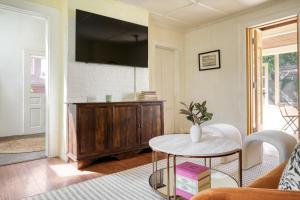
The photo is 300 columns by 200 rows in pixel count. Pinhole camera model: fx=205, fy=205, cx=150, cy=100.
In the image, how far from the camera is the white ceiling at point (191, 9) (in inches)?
134

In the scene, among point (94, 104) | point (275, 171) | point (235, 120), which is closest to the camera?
point (275, 171)

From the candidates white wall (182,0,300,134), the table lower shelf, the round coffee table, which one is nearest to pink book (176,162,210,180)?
the round coffee table

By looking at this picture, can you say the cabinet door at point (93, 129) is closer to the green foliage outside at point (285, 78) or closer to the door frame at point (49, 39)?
the door frame at point (49, 39)

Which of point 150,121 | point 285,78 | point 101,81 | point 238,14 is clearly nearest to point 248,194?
point 150,121

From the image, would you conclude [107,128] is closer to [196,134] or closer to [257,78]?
[196,134]

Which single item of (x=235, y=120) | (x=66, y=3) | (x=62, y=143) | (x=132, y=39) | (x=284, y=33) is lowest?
(x=62, y=143)

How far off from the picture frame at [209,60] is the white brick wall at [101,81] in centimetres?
141

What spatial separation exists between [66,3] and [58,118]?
173 cm

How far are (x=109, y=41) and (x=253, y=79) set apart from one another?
269 cm

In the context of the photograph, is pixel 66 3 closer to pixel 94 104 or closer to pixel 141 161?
pixel 94 104

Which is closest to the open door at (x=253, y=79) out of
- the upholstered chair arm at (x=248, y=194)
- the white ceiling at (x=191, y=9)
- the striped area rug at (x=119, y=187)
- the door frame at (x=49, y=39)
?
the white ceiling at (x=191, y=9)

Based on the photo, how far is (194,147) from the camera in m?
1.73

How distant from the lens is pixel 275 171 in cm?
103

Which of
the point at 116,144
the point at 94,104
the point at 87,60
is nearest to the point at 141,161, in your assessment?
the point at 116,144
